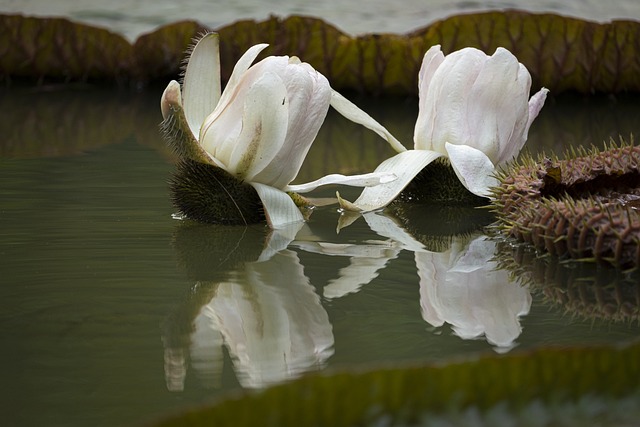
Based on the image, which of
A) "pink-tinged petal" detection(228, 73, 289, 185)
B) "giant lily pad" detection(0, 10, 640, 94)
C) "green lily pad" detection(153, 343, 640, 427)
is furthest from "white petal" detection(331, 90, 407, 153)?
"giant lily pad" detection(0, 10, 640, 94)

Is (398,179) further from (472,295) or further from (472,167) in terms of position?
(472,295)

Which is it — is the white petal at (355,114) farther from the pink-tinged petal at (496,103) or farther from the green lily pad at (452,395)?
the green lily pad at (452,395)

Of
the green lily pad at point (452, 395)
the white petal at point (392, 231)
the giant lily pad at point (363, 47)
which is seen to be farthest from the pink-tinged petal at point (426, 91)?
the giant lily pad at point (363, 47)

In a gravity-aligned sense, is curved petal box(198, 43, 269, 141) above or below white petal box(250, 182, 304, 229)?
above

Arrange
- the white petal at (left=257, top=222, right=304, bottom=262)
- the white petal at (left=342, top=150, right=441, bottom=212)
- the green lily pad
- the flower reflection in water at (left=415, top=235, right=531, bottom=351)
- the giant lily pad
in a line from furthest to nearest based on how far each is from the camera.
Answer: the giant lily pad → the white petal at (left=342, top=150, right=441, bottom=212) → the white petal at (left=257, top=222, right=304, bottom=262) → the flower reflection in water at (left=415, top=235, right=531, bottom=351) → the green lily pad

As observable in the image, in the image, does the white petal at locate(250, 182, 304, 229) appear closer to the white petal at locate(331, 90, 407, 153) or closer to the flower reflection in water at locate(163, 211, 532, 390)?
the flower reflection in water at locate(163, 211, 532, 390)
